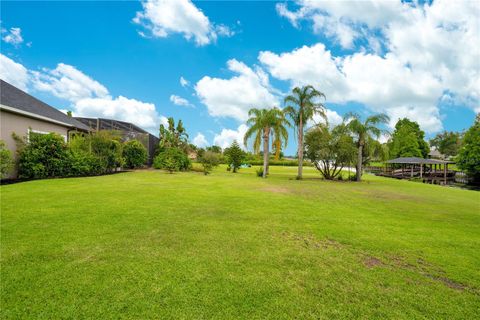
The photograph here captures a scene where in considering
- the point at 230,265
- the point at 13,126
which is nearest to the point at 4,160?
the point at 13,126

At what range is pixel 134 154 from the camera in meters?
21.2

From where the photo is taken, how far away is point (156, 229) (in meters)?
4.68

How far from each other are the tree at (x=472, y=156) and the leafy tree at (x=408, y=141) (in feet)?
44.7

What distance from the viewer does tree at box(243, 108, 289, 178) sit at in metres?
18.2

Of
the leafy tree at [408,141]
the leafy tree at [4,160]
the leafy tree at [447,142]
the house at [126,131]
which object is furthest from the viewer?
the leafy tree at [447,142]

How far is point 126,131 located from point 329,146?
21455 millimetres

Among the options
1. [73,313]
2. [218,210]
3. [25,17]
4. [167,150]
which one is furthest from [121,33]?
[73,313]

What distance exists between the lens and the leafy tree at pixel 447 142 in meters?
62.8

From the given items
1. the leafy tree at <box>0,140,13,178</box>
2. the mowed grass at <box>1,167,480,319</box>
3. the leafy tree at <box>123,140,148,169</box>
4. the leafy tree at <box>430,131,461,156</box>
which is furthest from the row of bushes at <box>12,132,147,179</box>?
the leafy tree at <box>430,131,461,156</box>

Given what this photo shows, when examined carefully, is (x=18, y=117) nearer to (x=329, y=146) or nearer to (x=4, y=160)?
(x=4, y=160)

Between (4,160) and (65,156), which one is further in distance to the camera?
(65,156)

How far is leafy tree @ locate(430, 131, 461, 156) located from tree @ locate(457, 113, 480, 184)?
1794 inches

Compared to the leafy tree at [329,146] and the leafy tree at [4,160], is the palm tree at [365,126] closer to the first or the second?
the leafy tree at [329,146]

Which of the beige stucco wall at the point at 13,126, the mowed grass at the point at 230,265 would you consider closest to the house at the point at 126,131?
the beige stucco wall at the point at 13,126
